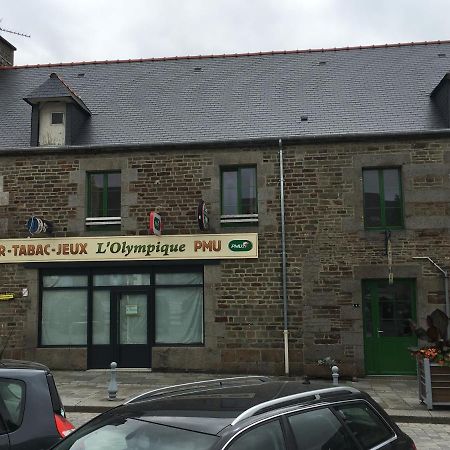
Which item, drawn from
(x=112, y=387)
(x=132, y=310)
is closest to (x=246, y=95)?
(x=132, y=310)

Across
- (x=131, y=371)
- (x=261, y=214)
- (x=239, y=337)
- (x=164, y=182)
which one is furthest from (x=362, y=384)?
(x=164, y=182)

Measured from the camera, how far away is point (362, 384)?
1151 cm

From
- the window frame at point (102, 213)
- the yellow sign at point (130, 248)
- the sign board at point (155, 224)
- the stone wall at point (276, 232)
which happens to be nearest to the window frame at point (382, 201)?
the stone wall at point (276, 232)

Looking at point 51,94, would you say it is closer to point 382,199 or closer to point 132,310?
point 132,310

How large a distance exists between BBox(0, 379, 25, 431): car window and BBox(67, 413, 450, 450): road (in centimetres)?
489

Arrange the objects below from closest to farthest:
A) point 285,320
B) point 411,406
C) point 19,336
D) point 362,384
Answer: point 411,406, point 362,384, point 285,320, point 19,336

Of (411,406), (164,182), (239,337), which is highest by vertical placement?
(164,182)

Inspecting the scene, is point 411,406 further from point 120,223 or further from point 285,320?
point 120,223

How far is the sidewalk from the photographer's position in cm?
905

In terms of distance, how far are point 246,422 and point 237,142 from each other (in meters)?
10.8

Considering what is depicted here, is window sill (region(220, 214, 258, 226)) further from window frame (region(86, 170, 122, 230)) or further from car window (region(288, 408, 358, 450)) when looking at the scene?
car window (region(288, 408, 358, 450))

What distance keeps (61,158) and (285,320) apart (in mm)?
6890

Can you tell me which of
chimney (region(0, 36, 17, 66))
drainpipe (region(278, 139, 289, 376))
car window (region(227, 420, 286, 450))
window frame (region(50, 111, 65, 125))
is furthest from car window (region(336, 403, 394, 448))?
chimney (region(0, 36, 17, 66))

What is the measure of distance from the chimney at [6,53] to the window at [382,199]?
1323 cm
